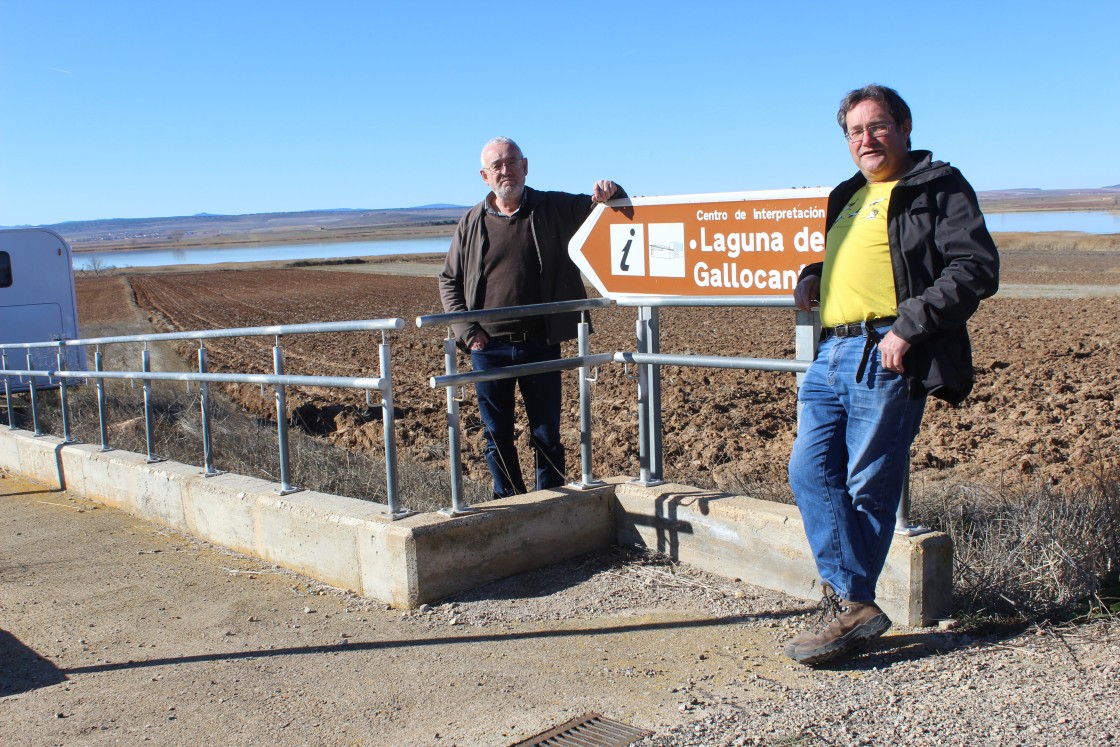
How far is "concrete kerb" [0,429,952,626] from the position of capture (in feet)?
12.5

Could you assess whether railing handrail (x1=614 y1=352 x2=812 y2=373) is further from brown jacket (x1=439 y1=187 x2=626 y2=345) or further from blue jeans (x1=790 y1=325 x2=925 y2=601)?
brown jacket (x1=439 y1=187 x2=626 y2=345)

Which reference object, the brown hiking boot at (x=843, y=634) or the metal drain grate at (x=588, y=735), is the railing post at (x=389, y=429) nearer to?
the metal drain grate at (x=588, y=735)

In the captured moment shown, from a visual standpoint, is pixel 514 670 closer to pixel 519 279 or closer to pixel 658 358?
pixel 658 358

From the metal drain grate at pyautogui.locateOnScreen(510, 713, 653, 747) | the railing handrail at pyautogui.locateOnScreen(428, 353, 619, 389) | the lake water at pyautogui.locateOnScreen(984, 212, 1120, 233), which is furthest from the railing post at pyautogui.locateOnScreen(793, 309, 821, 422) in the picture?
the lake water at pyautogui.locateOnScreen(984, 212, 1120, 233)

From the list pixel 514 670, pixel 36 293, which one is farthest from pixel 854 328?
pixel 36 293

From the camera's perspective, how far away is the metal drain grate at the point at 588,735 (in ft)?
10.2

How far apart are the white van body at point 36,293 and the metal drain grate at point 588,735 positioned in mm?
13084

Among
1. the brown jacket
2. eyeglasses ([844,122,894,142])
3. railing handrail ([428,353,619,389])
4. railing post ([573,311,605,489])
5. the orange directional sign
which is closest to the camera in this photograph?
eyeglasses ([844,122,894,142])

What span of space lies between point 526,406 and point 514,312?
0.62 meters

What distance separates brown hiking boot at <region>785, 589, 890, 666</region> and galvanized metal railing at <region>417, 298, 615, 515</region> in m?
1.64

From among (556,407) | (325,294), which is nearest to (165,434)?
(556,407)

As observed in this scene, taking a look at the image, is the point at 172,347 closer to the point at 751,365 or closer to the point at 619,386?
the point at 619,386

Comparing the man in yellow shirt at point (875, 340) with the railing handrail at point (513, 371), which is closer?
the man in yellow shirt at point (875, 340)

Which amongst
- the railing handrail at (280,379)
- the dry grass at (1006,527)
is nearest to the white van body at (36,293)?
the railing handrail at (280,379)
